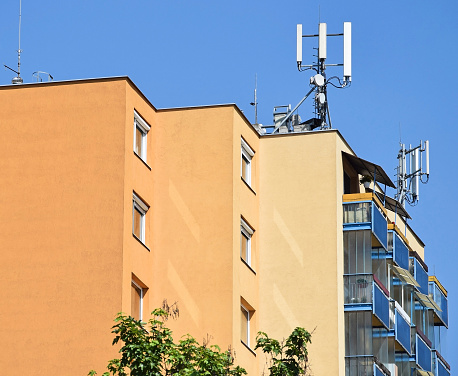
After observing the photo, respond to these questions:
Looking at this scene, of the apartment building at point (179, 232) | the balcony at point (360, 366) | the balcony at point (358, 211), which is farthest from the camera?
the balcony at point (358, 211)

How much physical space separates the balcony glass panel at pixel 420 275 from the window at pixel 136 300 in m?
16.6

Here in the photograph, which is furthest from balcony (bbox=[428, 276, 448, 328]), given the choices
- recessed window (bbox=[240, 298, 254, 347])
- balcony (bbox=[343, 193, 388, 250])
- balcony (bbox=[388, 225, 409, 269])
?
recessed window (bbox=[240, 298, 254, 347])

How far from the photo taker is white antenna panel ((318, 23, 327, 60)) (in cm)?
5369

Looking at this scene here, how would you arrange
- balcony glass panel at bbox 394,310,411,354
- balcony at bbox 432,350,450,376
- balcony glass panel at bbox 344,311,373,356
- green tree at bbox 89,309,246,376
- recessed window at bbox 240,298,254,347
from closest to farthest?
1. green tree at bbox 89,309,246,376
2. recessed window at bbox 240,298,254,347
3. balcony glass panel at bbox 344,311,373,356
4. balcony glass panel at bbox 394,310,411,354
5. balcony at bbox 432,350,450,376

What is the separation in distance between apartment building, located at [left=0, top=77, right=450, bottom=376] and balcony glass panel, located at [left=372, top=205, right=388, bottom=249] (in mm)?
74

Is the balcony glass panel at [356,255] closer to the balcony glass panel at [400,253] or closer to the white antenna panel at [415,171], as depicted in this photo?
the balcony glass panel at [400,253]

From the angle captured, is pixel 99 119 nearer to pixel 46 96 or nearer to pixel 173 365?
pixel 46 96

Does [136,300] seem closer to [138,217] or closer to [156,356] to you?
[138,217]

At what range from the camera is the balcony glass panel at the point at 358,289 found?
46.2 meters

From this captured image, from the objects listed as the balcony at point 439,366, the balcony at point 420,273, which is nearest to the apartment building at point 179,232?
the balcony at point 420,273

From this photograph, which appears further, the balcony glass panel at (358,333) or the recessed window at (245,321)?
the balcony glass panel at (358,333)

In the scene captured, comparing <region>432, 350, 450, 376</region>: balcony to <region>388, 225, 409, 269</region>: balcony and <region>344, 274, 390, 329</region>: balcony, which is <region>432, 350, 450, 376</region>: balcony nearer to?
<region>388, 225, 409, 269</region>: balcony

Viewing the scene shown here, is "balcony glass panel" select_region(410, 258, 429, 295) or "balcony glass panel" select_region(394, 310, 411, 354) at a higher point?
"balcony glass panel" select_region(410, 258, 429, 295)

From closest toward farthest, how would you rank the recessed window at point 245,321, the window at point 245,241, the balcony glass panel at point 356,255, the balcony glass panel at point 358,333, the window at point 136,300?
the window at point 136,300 → the recessed window at point 245,321 → the window at point 245,241 → the balcony glass panel at point 358,333 → the balcony glass panel at point 356,255
